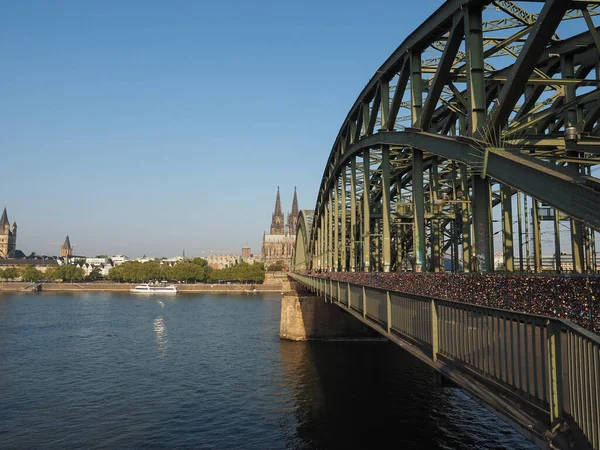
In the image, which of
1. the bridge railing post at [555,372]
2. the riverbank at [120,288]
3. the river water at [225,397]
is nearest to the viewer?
the bridge railing post at [555,372]

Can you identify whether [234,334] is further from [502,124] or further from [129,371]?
[502,124]

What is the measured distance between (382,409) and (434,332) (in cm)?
2009

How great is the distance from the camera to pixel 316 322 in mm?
51812

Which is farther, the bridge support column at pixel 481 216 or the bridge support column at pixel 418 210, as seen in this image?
the bridge support column at pixel 418 210

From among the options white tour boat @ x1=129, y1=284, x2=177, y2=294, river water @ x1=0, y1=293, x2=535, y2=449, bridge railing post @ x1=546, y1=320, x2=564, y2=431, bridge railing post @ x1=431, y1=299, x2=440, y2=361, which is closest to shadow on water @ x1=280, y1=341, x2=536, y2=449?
river water @ x1=0, y1=293, x2=535, y2=449

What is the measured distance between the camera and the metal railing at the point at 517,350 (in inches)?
187

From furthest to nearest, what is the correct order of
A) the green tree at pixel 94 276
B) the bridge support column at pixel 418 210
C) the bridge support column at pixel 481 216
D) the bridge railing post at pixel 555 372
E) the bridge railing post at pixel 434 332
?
the green tree at pixel 94 276 < the bridge support column at pixel 418 210 < the bridge support column at pixel 481 216 < the bridge railing post at pixel 434 332 < the bridge railing post at pixel 555 372

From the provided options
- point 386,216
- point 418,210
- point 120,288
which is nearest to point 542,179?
point 418,210

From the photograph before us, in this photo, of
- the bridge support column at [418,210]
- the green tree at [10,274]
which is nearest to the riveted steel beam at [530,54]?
the bridge support column at [418,210]

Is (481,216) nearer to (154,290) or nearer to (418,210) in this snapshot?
(418,210)

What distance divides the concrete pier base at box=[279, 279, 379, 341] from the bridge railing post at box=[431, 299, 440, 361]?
4156cm

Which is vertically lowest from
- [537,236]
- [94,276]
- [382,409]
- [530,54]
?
[382,409]

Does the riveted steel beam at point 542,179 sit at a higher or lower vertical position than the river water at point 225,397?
higher

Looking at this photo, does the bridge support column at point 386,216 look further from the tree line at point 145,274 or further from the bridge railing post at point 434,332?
the tree line at point 145,274
